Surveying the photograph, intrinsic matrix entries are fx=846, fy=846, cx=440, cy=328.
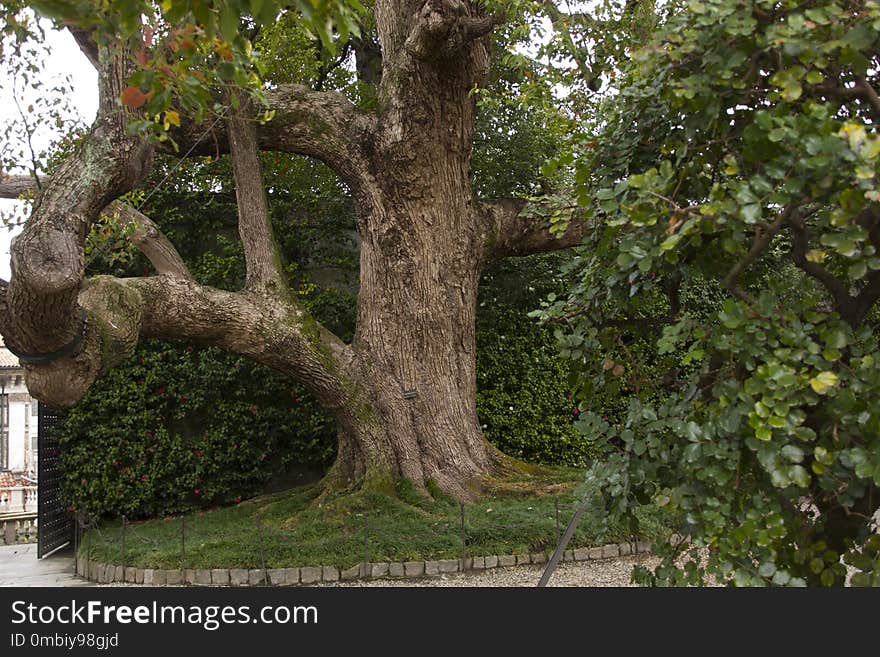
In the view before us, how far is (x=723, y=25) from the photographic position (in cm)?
263

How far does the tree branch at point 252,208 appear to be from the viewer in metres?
8.77

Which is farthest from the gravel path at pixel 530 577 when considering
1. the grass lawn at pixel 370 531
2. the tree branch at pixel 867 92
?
the tree branch at pixel 867 92

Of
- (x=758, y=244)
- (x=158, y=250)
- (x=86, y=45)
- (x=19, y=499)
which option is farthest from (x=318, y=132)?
(x=19, y=499)

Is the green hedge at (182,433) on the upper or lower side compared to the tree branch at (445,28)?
lower

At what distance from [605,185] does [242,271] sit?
8103mm

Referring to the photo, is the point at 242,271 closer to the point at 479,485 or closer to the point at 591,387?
the point at 479,485

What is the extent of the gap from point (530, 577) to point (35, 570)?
18.8 feet

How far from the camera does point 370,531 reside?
761 centimetres

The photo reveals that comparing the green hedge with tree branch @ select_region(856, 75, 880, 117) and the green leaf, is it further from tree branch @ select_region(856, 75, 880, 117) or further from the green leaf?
the green leaf

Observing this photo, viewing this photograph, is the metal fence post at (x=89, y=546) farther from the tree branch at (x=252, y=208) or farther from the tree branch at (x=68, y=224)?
the tree branch at (x=252, y=208)

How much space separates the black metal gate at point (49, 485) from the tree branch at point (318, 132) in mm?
3988

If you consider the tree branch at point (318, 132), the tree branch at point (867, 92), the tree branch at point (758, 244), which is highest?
the tree branch at point (318, 132)

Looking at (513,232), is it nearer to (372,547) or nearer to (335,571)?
(372,547)

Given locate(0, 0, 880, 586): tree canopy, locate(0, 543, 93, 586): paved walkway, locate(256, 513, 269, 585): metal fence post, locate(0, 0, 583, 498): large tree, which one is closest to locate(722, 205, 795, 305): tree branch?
locate(0, 0, 880, 586): tree canopy
